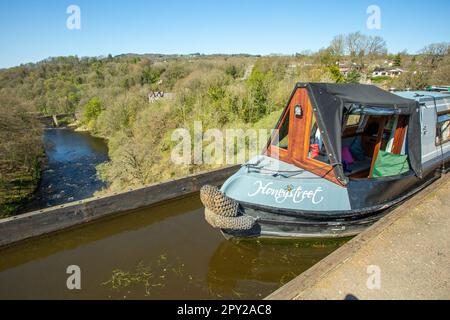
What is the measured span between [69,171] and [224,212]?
2047 cm

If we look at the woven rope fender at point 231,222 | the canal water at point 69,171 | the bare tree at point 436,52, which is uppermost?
the bare tree at point 436,52

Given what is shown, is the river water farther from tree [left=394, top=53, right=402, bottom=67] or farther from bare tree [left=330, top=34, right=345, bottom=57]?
tree [left=394, top=53, right=402, bottom=67]

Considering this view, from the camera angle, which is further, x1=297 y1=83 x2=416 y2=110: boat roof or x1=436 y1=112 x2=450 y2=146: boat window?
x1=436 y1=112 x2=450 y2=146: boat window

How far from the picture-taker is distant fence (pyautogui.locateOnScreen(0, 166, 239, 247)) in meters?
5.99

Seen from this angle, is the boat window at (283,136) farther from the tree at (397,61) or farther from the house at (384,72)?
the tree at (397,61)

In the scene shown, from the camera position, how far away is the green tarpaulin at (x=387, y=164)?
6.15 metres

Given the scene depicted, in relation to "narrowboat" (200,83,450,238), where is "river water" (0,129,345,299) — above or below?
below

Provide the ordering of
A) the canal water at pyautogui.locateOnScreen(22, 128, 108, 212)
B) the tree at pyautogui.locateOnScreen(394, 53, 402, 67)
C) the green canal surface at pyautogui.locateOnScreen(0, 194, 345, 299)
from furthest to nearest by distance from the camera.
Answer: the tree at pyautogui.locateOnScreen(394, 53, 402, 67) < the canal water at pyautogui.locateOnScreen(22, 128, 108, 212) < the green canal surface at pyautogui.locateOnScreen(0, 194, 345, 299)

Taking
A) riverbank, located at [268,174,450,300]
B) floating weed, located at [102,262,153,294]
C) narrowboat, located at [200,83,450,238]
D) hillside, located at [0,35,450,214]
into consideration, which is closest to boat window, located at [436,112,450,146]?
narrowboat, located at [200,83,450,238]

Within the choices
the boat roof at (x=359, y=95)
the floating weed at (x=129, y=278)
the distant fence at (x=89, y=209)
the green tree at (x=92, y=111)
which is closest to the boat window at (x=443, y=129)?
the boat roof at (x=359, y=95)

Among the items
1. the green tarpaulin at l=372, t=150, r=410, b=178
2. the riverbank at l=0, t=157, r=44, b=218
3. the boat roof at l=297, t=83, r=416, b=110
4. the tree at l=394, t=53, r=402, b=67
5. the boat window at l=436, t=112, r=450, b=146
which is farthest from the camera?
the tree at l=394, t=53, r=402, b=67

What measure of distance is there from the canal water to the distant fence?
9.88 metres

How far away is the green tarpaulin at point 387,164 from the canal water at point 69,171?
51.2ft
